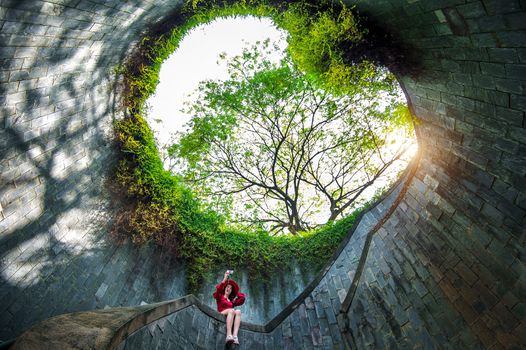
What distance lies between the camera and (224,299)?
580cm

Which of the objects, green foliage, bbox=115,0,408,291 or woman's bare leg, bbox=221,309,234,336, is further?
woman's bare leg, bbox=221,309,234,336

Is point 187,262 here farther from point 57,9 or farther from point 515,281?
point 515,281

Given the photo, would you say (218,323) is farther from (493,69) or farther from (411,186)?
(493,69)

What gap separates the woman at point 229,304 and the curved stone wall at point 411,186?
138cm

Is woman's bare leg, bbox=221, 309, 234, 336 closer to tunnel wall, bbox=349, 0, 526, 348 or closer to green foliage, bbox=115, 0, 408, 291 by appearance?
tunnel wall, bbox=349, 0, 526, 348

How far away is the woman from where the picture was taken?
504cm

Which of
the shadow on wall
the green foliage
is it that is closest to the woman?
the shadow on wall

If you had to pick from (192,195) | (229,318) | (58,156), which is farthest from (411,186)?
(58,156)

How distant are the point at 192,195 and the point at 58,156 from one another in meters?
4.00

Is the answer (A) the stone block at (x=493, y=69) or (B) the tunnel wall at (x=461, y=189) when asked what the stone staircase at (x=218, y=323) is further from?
(A) the stone block at (x=493, y=69)

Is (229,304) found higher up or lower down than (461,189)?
lower down

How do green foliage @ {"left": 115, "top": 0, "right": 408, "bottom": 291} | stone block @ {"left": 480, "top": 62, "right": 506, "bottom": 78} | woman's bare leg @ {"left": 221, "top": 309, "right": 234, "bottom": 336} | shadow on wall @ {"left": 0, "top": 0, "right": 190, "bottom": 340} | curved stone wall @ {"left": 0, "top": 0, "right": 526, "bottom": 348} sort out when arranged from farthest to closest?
woman's bare leg @ {"left": 221, "top": 309, "right": 234, "bottom": 336}
green foliage @ {"left": 115, "top": 0, "right": 408, "bottom": 291}
shadow on wall @ {"left": 0, "top": 0, "right": 190, "bottom": 340}
curved stone wall @ {"left": 0, "top": 0, "right": 526, "bottom": 348}
stone block @ {"left": 480, "top": 62, "right": 506, "bottom": 78}

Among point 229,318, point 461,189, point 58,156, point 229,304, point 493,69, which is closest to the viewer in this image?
point 493,69

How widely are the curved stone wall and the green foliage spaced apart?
0.55 meters
